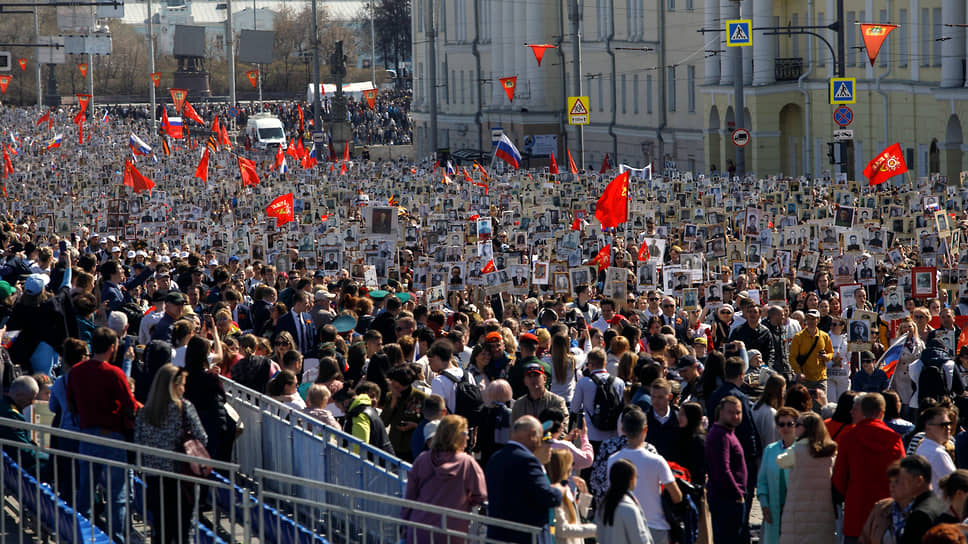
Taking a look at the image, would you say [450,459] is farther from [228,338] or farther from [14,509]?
[228,338]

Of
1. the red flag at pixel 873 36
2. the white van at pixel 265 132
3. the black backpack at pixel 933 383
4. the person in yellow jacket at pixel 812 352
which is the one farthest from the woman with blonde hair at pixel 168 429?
the white van at pixel 265 132

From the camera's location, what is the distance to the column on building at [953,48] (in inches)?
1593

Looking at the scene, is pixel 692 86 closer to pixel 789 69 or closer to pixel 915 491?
pixel 789 69

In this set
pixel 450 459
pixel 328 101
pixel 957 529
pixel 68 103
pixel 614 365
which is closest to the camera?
pixel 957 529

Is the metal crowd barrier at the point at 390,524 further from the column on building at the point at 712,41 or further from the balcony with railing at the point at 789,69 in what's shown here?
the column on building at the point at 712,41

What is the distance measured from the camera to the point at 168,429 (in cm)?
871

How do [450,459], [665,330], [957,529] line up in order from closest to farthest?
[957,529] < [450,459] < [665,330]

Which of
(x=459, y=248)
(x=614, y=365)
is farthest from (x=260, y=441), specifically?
(x=459, y=248)

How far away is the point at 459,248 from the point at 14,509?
11.2 metres

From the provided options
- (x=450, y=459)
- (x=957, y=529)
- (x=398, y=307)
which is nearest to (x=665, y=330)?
(x=398, y=307)

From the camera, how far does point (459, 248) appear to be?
20219 mm

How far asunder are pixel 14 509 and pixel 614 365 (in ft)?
14.5

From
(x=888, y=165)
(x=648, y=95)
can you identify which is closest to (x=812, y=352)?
(x=888, y=165)

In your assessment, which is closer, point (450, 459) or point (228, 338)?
point (450, 459)
